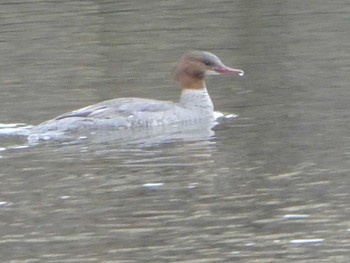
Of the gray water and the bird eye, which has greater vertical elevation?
the bird eye

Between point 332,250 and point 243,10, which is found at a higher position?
point 243,10

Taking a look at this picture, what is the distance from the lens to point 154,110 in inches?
620

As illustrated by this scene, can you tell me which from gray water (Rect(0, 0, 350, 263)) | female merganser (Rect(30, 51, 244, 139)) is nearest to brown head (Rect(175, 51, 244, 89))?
female merganser (Rect(30, 51, 244, 139))

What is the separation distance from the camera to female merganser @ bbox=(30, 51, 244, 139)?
49.9 feet

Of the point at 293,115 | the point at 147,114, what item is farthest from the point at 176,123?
the point at 293,115

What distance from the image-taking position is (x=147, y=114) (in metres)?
15.7

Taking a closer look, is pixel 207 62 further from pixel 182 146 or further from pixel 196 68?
pixel 182 146

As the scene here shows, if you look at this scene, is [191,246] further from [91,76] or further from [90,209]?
[91,76]

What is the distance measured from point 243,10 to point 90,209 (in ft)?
40.6

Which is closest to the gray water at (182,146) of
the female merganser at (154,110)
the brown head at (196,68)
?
the female merganser at (154,110)

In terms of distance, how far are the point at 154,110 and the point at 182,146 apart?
142 centimetres

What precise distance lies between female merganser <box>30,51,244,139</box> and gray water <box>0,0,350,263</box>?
317 millimetres

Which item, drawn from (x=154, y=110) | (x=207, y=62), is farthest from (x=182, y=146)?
(x=207, y=62)

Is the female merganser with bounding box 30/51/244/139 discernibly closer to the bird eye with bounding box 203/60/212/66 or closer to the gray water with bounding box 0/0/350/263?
the bird eye with bounding box 203/60/212/66
